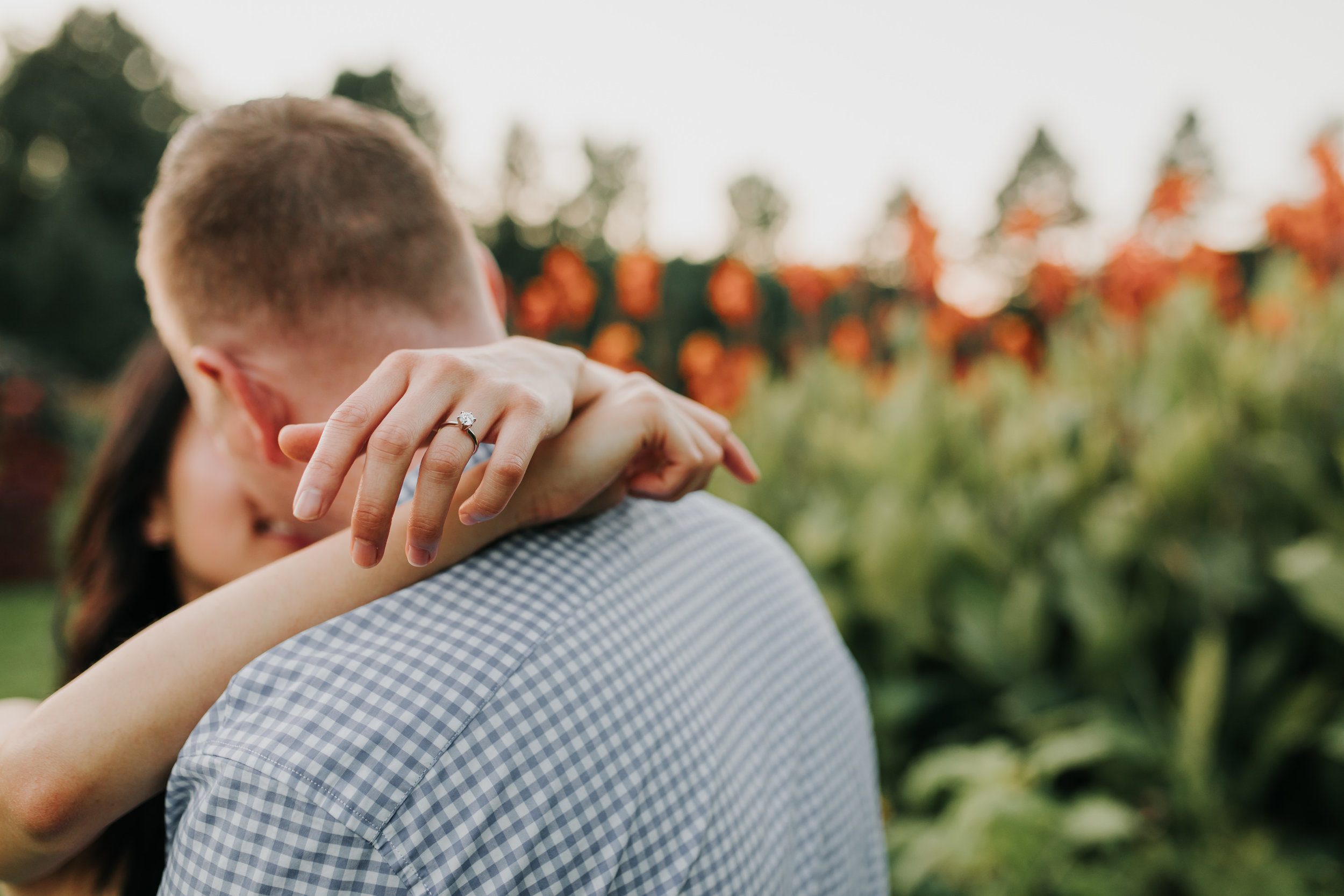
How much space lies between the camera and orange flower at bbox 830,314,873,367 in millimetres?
4656

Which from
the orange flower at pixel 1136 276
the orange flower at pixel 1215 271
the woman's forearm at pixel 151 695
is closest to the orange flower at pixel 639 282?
the orange flower at pixel 1136 276

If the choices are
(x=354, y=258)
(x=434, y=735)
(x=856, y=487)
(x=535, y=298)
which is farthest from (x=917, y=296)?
(x=434, y=735)

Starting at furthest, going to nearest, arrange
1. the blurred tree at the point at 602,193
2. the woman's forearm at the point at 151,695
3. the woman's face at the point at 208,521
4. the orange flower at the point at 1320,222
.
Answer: the blurred tree at the point at 602,193
the orange flower at the point at 1320,222
the woman's face at the point at 208,521
the woman's forearm at the point at 151,695

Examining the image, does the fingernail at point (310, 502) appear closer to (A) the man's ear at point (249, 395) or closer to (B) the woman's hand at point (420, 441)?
(B) the woman's hand at point (420, 441)

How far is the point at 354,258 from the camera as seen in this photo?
3.04ft

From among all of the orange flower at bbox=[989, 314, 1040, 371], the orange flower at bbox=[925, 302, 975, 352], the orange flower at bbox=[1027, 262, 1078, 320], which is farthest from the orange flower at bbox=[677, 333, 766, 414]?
the orange flower at bbox=[1027, 262, 1078, 320]

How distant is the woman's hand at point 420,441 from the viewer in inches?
23.8

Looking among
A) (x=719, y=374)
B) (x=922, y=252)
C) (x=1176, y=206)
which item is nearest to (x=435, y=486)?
(x=922, y=252)

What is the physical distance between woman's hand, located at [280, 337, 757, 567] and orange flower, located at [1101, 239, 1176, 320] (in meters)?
3.38

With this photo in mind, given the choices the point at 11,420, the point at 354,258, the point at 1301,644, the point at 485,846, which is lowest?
the point at 11,420

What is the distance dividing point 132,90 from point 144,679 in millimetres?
31574

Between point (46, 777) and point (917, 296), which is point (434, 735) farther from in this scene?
point (917, 296)

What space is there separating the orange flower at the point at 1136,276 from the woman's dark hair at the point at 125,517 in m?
3.42

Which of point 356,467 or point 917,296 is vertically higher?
point 356,467
